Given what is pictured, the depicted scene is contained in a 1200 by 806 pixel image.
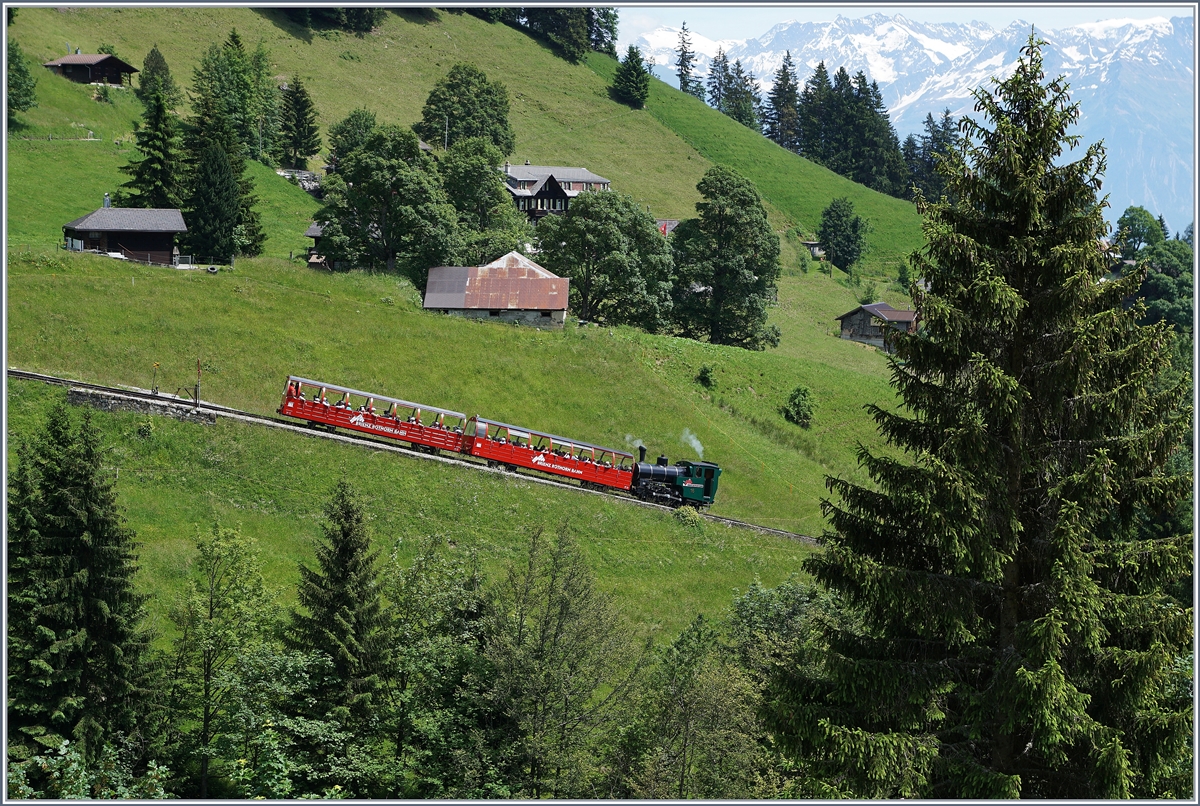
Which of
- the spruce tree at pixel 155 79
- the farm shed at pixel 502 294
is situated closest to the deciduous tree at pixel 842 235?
the farm shed at pixel 502 294

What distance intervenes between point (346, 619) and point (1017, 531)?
19.6 m

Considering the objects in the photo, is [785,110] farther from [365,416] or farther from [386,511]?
[386,511]

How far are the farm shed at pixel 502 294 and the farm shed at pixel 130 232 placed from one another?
62.3 feet

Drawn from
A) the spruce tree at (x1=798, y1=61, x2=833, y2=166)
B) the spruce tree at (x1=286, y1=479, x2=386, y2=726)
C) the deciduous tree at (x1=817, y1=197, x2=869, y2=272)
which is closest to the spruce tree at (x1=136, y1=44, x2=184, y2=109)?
the deciduous tree at (x1=817, y1=197, x2=869, y2=272)

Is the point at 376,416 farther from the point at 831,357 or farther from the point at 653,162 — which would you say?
the point at 653,162

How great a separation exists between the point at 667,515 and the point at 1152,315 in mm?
94400

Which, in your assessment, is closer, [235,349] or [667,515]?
[667,515]

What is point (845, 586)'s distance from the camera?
50.1 feet

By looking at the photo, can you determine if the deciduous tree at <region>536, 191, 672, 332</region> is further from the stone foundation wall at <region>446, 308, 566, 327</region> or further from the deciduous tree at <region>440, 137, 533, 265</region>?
the stone foundation wall at <region>446, 308, 566, 327</region>

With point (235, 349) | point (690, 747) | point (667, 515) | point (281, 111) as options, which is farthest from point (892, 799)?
point (281, 111)

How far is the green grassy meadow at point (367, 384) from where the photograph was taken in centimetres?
4250

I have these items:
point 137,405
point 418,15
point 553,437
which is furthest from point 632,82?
point 137,405

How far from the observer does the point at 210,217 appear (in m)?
72.5

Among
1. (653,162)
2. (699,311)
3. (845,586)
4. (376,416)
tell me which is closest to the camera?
(845,586)
